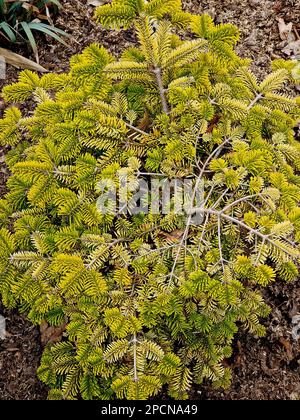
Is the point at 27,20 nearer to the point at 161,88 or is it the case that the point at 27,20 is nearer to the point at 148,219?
the point at 161,88

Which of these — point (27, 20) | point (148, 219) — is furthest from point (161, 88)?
point (27, 20)

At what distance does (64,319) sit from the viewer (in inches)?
96.0

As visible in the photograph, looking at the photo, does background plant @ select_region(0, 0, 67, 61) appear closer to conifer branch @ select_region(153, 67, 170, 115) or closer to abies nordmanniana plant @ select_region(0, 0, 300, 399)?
abies nordmanniana plant @ select_region(0, 0, 300, 399)

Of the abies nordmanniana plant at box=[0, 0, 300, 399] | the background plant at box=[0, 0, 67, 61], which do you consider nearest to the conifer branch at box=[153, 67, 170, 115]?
the abies nordmanniana plant at box=[0, 0, 300, 399]

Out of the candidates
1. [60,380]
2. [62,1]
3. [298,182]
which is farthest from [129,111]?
[62,1]

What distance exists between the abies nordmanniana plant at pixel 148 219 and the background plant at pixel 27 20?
148cm

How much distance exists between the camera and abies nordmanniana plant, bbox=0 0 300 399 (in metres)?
2.13

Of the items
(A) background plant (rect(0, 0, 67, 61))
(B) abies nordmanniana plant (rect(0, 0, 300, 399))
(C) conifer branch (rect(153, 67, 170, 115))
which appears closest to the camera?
(B) abies nordmanniana plant (rect(0, 0, 300, 399))

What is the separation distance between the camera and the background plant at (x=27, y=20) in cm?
377

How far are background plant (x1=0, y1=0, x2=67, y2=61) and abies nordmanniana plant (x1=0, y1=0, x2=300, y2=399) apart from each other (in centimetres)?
148

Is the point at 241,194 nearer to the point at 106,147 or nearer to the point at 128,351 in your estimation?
the point at 106,147

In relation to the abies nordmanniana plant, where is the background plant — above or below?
above

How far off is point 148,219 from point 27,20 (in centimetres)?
255

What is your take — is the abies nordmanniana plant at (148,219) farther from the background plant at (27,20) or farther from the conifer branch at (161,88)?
the background plant at (27,20)
